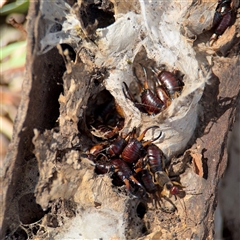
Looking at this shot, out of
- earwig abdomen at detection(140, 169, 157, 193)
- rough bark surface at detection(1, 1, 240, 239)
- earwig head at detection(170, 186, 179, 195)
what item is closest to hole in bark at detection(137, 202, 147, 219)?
rough bark surface at detection(1, 1, 240, 239)

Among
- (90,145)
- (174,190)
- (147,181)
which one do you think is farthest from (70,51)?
(174,190)

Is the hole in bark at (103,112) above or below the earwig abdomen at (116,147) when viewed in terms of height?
above

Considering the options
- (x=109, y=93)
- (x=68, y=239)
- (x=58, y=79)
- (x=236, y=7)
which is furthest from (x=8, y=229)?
(x=236, y=7)

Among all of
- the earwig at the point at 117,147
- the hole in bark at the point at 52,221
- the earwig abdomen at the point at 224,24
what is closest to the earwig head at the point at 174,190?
the earwig at the point at 117,147

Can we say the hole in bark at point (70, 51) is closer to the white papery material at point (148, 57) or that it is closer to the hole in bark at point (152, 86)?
the white papery material at point (148, 57)

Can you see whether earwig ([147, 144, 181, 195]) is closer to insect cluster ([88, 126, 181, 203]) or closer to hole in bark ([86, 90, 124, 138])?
insect cluster ([88, 126, 181, 203])

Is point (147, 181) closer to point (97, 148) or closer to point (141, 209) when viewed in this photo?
point (141, 209)
